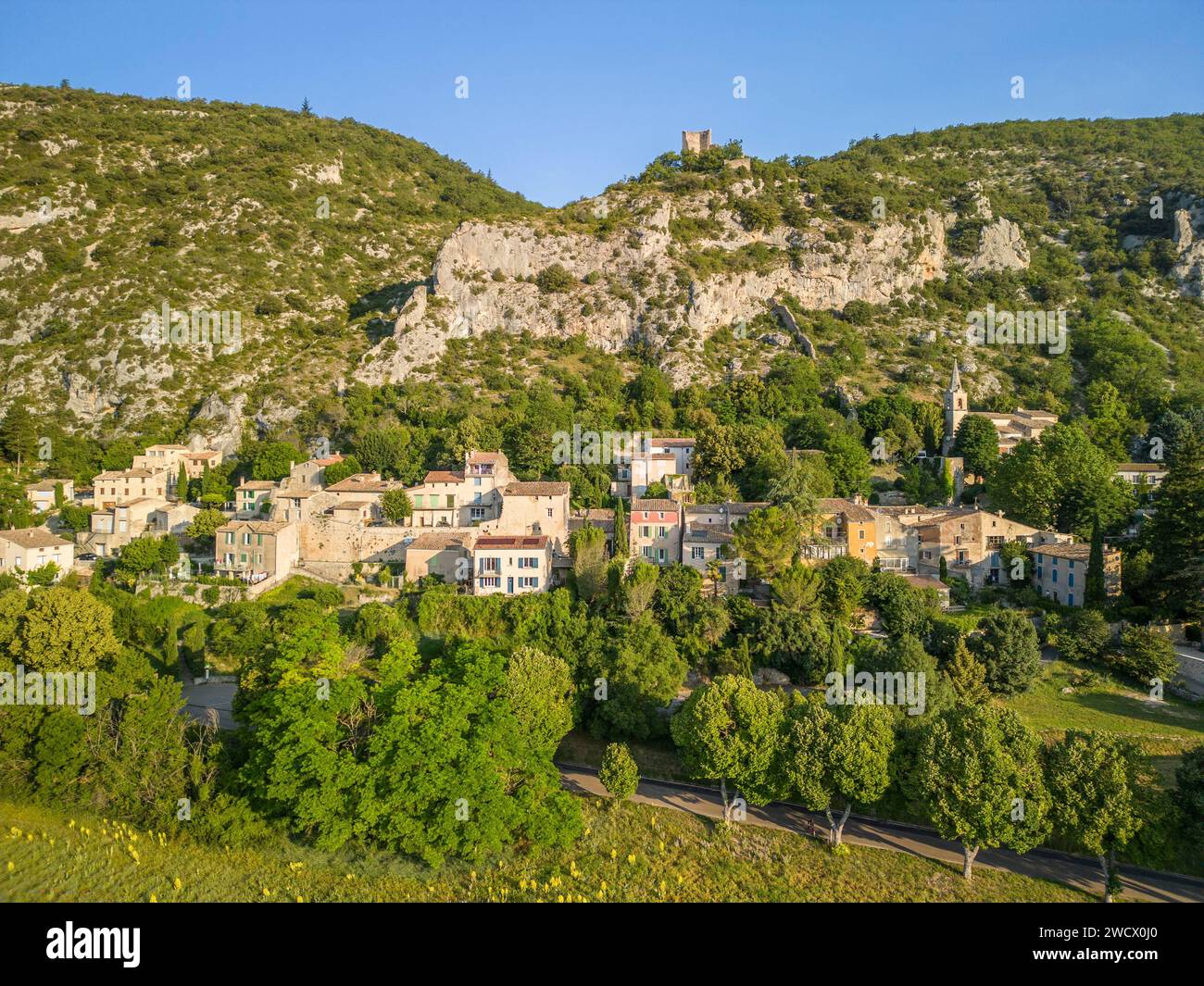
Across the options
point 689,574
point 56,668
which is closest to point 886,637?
point 689,574

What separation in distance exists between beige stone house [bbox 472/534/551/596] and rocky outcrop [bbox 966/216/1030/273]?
279 feet

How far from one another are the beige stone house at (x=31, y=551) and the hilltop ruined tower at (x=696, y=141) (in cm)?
9864

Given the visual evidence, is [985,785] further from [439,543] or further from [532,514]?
[439,543]

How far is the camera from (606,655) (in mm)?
32094

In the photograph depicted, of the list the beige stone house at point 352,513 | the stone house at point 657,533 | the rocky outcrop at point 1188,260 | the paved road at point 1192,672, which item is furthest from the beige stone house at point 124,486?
the rocky outcrop at point 1188,260

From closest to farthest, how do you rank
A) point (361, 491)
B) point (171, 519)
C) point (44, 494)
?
point (171, 519)
point (361, 491)
point (44, 494)

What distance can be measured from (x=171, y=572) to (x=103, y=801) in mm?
20077

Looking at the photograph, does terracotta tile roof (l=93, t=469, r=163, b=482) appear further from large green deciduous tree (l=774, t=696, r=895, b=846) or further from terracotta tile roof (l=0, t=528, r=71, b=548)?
large green deciduous tree (l=774, t=696, r=895, b=846)

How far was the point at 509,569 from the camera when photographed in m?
38.7

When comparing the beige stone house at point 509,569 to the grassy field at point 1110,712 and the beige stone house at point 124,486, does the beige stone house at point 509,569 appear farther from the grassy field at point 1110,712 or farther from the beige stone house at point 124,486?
the beige stone house at point 124,486

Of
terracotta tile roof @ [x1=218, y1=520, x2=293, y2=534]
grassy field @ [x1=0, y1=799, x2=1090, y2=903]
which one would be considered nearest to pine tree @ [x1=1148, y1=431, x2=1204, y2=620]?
grassy field @ [x1=0, y1=799, x2=1090, y2=903]

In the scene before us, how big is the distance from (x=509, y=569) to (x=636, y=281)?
59.1 m

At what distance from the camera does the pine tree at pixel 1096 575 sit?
3516cm

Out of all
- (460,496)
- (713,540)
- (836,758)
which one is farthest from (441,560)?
(836,758)
